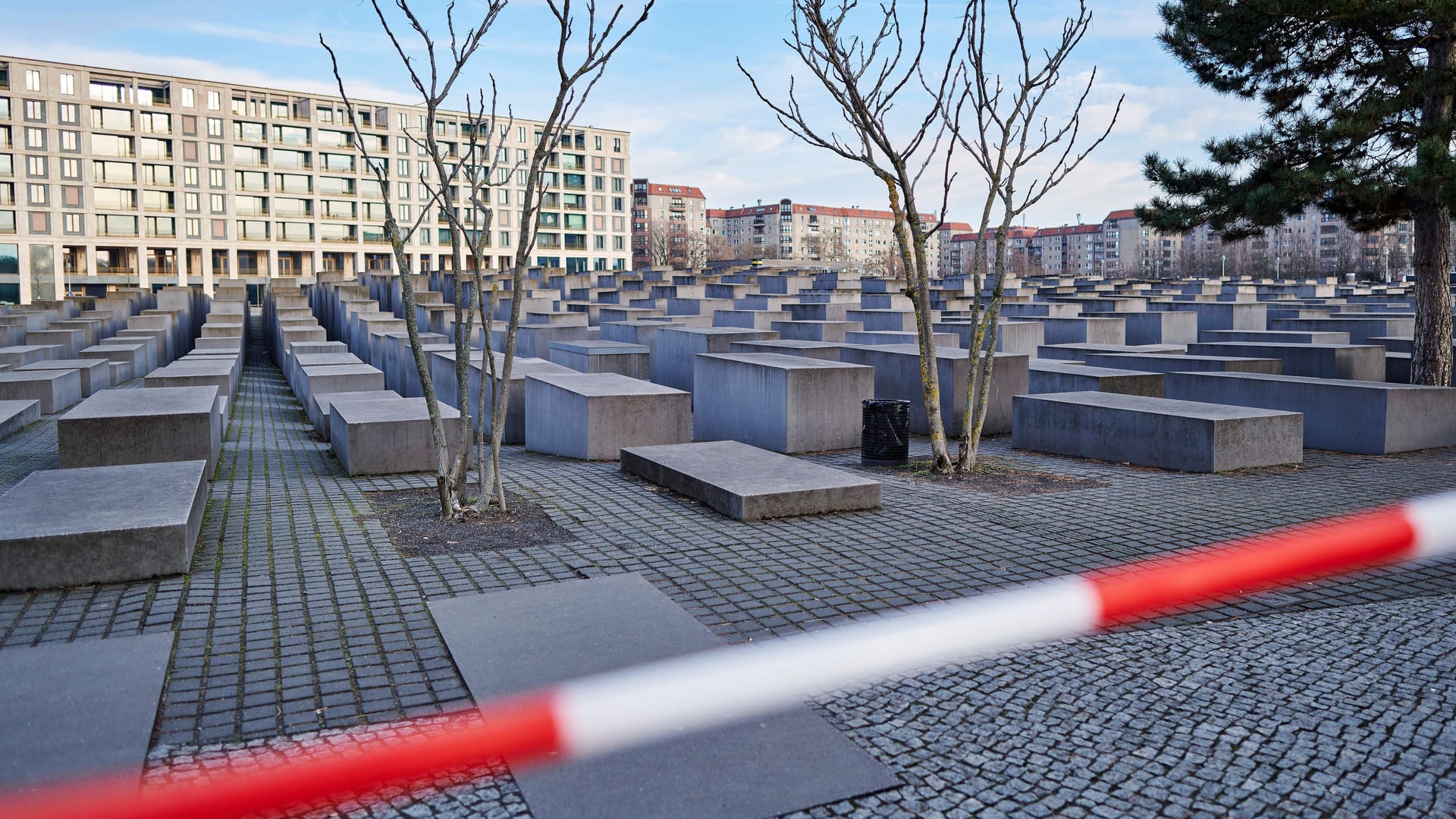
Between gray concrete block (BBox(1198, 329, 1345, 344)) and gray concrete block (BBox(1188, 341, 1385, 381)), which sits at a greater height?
gray concrete block (BBox(1198, 329, 1345, 344))

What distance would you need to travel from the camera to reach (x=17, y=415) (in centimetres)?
1232

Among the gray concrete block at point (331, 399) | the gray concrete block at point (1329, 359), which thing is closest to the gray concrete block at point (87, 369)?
the gray concrete block at point (331, 399)

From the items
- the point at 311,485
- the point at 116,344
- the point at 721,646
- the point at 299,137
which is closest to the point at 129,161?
the point at 299,137

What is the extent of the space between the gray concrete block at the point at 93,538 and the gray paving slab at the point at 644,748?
177cm

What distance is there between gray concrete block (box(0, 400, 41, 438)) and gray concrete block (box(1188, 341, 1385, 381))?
15.9 metres

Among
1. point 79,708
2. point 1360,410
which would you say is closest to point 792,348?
point 1360,410

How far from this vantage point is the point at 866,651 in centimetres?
477

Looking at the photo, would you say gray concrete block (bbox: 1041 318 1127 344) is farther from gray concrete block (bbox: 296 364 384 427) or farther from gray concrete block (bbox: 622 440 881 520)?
gray concrete block (bbox: 622 440 881 520)

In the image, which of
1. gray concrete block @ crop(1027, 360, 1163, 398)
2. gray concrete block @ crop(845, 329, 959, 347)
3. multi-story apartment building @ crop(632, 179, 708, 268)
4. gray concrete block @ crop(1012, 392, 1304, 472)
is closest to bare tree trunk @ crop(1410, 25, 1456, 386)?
gray concrete block @ crop(1027, 360, 1163, 398)

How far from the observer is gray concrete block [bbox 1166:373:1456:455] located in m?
10.7

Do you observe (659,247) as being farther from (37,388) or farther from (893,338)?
(37,388)

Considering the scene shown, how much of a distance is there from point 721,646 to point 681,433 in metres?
6.11

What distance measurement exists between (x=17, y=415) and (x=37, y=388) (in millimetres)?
2152

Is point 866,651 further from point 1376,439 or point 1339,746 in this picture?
point 1376,439
